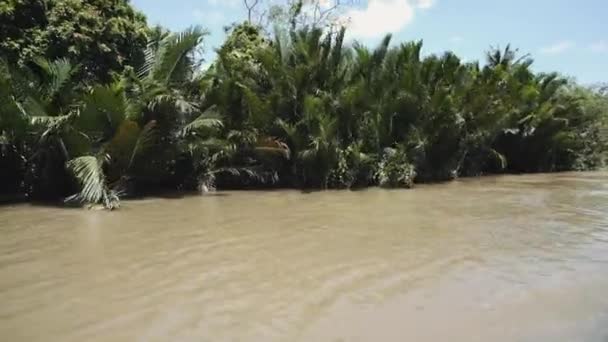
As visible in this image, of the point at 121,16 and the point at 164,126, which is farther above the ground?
the point at 121,16

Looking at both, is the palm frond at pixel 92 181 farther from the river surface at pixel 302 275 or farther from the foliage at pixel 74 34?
the foliage at pixel 74 34

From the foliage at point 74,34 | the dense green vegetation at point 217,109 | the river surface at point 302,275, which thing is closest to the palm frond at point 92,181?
the dense green vegetation at point 217,109

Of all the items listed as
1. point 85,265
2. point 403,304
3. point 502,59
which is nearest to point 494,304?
point 403,304

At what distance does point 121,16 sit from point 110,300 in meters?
9.67

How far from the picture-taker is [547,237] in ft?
25.0

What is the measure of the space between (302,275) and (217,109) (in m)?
8.22

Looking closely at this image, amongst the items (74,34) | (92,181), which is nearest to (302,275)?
(92,181)

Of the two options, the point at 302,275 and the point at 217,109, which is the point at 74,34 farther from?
the point at 302,275

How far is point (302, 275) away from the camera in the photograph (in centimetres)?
559

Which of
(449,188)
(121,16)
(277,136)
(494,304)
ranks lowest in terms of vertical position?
(494,304)

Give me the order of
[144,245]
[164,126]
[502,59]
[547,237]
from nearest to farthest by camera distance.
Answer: [144,245], [547,237], [164,126], [502,59]

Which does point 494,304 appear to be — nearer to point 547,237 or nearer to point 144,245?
point 547,237

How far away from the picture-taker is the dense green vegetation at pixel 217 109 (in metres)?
10.8

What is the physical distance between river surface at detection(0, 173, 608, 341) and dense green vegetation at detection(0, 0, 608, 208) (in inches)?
57.4
